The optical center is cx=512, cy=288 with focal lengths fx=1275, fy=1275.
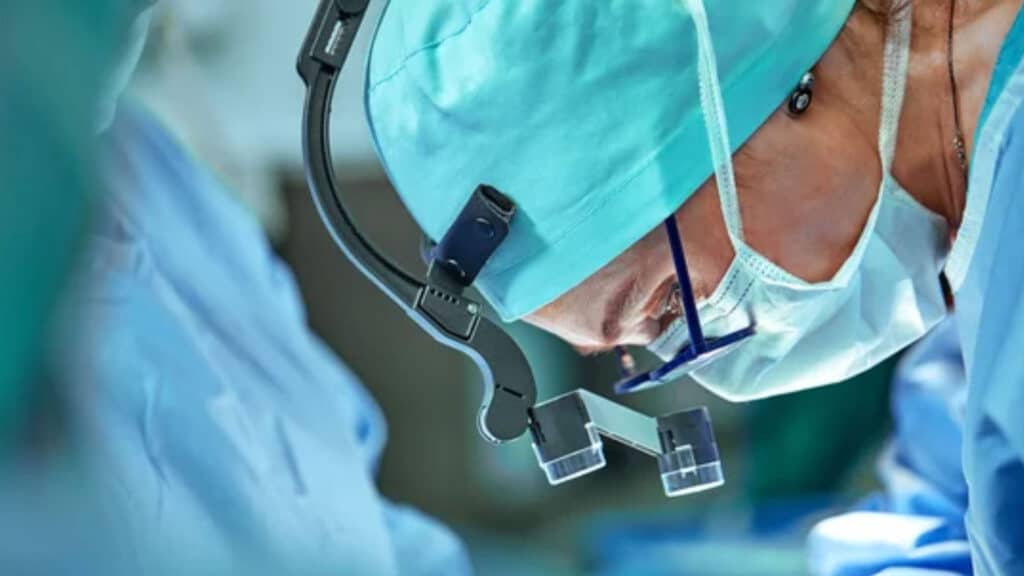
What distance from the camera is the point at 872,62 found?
103 cm

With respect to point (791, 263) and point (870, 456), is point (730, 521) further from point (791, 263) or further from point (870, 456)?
point (791, 263)

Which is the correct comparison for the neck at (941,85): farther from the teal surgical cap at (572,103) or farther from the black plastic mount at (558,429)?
the black plastic mount at (558,429)

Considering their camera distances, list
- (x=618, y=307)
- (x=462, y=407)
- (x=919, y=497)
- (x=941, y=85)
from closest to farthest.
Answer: (x=941, y=85) < (x=618, y=307) < (x=919, y=497) < (x=462, y=407)

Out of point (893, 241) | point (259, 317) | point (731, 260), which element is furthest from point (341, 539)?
point (893, 241)

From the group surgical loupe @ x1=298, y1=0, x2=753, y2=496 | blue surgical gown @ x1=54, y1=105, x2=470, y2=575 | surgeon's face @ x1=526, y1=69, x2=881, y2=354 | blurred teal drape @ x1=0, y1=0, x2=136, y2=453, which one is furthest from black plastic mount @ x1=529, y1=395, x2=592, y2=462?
blurred teal drape @ x1=0, y1=0, x2=136, y2=453

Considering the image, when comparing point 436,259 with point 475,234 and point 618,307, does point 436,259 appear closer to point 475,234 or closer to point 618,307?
point 475,234

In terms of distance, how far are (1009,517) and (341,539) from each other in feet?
2.34

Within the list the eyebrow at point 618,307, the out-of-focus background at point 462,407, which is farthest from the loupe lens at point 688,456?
the out-of-focus background at point 462,407

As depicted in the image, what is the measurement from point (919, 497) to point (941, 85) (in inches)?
21.2

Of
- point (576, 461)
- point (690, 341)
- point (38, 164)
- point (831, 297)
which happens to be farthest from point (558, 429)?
point (38, 164)

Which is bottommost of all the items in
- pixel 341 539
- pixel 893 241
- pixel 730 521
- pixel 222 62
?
pixel 730 521

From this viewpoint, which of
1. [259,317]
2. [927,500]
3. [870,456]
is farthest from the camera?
[870,456]

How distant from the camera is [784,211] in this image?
106 centimetres

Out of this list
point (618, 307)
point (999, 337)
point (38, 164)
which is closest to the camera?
point (38, 164)
